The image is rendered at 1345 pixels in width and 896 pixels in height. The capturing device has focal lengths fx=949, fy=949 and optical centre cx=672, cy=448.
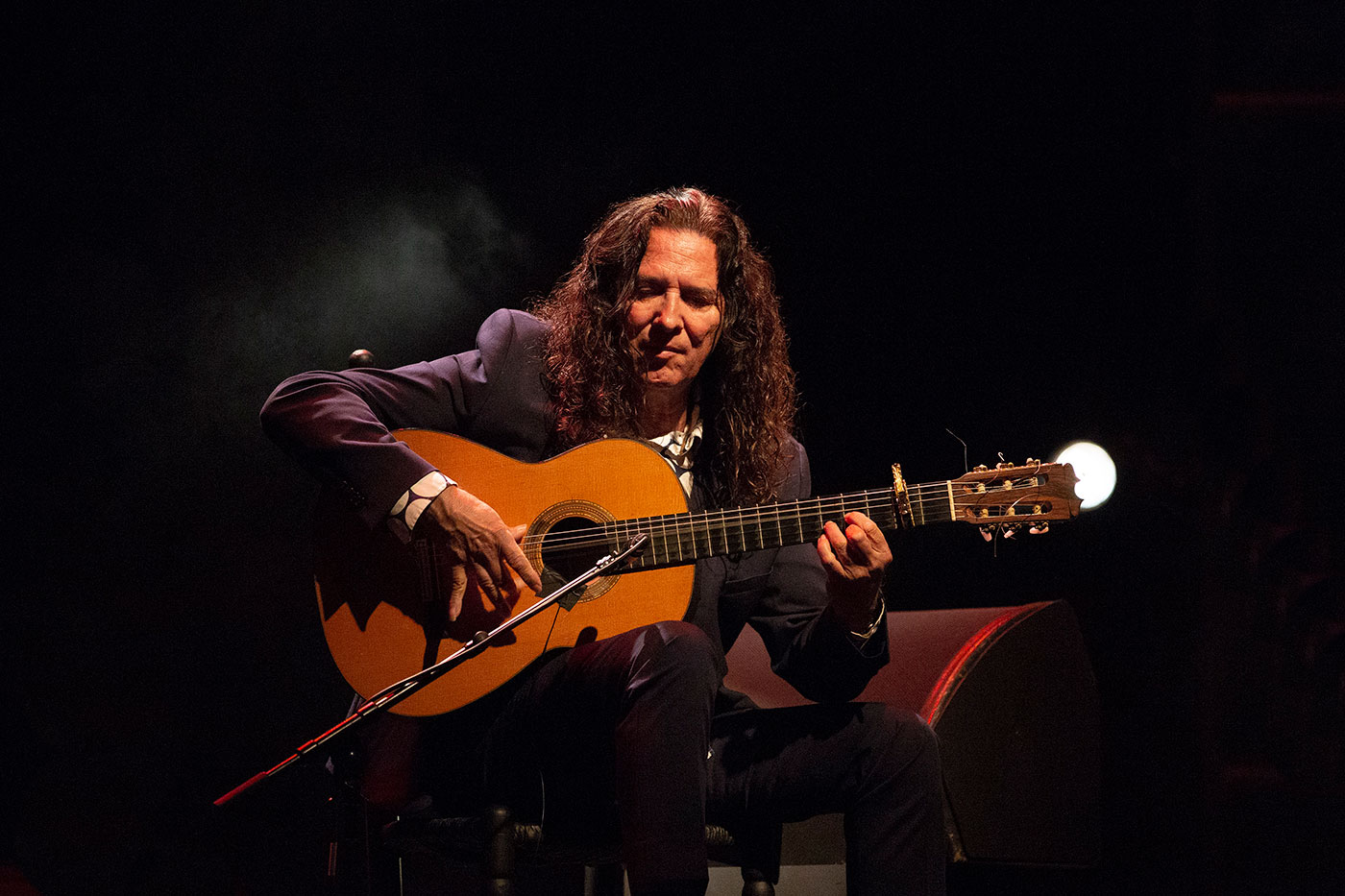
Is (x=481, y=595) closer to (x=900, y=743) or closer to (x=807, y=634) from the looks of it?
(x=807, y=634)

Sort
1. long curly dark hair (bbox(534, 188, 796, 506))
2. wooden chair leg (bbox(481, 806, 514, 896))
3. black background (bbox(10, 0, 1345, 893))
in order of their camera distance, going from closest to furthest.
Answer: wooden chair leg (bbox(481, 806, 514, 896)), long curly dark hair (bbox(534, 188, 796, 506)), black background (bbox(10, 0, 1345, 893))

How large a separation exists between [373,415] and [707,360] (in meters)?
0.90

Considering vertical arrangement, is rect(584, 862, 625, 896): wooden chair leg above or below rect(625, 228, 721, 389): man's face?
below

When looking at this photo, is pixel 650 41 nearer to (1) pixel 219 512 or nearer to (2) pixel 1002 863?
(1) pixel 219 512

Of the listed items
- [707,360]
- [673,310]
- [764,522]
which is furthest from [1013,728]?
[673,310]

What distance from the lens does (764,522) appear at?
1981 millimetres

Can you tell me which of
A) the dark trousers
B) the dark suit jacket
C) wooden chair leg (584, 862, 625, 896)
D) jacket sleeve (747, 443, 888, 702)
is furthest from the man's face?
wooden chair leg (584, 862, 625, 896)

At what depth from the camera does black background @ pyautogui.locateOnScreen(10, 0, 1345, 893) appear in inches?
114

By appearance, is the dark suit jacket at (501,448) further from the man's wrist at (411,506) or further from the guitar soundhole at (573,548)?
the guitar soundhole at (573,548)

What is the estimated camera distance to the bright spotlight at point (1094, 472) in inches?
143

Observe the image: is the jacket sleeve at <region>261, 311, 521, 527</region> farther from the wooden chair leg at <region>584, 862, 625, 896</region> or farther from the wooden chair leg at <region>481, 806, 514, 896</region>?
the wooden chair leg at <region>584, 862, 625, 896</region>

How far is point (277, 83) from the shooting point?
10.4ft

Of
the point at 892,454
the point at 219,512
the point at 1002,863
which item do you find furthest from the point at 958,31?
the point at 219,512

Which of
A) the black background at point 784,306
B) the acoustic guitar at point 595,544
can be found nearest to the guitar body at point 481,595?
the acoustic guitar at point 595,544
